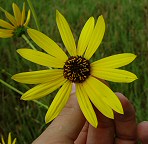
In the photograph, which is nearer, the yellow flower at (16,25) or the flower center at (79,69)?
the flower center at (79,69)

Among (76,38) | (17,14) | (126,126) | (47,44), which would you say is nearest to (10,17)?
(17,14)

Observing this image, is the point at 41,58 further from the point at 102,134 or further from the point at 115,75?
the point at 102,134

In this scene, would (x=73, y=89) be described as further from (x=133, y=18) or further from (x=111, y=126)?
(x=133, y=18)

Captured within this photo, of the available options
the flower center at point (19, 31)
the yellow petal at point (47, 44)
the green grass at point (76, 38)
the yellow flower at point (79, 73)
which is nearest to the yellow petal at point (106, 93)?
the yellow flower at point (79, 73)

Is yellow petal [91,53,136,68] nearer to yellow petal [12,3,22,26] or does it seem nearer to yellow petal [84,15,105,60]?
yellow petal [84,15,105,60]

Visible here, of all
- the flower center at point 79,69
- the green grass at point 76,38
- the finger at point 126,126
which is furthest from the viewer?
the green grass at point 76,38

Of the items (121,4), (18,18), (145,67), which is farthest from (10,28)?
(121,4)

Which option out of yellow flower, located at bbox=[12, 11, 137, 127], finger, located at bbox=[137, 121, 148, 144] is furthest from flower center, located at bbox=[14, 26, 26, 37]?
finger, located at bbox=[137, 121, 148, 144]

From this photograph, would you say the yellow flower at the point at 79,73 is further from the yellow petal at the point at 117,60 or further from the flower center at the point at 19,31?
the flower center at the point at 19,31

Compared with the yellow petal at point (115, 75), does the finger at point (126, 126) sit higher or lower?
lower
